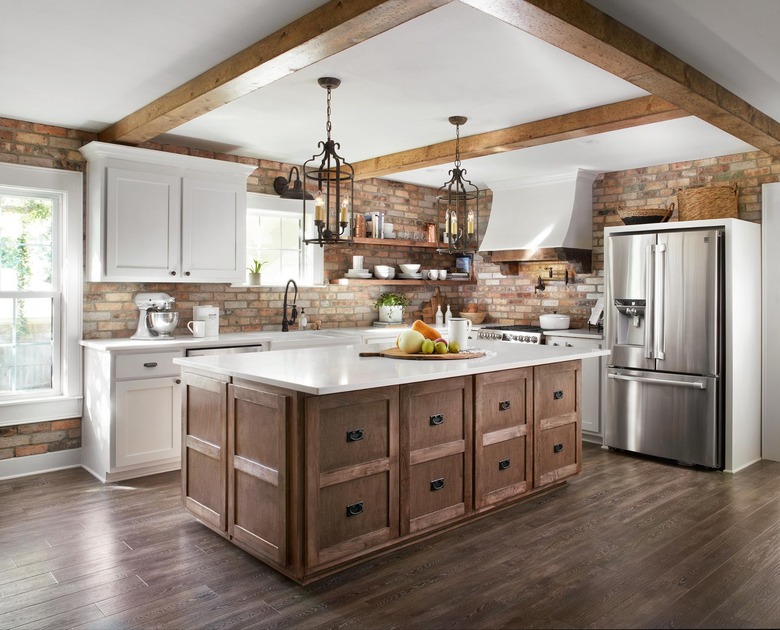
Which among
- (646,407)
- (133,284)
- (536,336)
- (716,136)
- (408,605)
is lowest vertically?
(408,605)

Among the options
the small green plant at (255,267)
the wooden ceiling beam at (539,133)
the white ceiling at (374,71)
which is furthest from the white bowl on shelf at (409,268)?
the white ceiling at (374,71)

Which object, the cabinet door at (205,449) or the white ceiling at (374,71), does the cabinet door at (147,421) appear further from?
Result: the white ceiling at (374,71)

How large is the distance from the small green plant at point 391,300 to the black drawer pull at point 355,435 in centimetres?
376

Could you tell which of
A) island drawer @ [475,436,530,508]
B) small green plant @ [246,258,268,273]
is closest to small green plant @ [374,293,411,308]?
small green plant @ [246,258,268,273]

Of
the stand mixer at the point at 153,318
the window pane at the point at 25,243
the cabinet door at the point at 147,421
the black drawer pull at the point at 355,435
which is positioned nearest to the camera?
the black drawer pull at the point at 355,435

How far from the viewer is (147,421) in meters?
4.48

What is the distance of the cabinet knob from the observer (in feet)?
10.7

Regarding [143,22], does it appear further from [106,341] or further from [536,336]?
[536,336]

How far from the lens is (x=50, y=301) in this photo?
4691 millimetres

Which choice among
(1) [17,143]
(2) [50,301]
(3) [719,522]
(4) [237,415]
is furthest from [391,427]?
(1) [17,143]

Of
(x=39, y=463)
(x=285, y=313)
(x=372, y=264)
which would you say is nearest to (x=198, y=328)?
(x=285, y=313)

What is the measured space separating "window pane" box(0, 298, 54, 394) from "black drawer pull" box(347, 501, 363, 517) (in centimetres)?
297

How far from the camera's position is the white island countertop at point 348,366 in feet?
9.15

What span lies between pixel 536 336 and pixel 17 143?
4.42 meters
